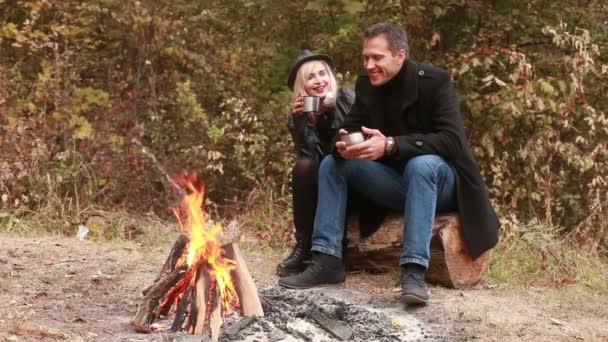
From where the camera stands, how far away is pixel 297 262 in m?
5.48

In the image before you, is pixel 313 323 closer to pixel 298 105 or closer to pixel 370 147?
pixel 370 147

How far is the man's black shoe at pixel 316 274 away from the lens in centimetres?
505

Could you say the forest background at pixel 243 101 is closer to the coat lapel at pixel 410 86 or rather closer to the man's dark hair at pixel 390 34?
the coat lapel at pixel 410 86

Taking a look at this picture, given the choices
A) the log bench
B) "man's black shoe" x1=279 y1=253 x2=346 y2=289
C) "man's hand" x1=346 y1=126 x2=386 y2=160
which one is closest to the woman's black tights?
the log bench

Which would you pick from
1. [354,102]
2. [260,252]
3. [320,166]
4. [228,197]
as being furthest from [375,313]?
[228,197]

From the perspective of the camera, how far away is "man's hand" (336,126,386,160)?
4.76 m

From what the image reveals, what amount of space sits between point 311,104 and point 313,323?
1489 mm

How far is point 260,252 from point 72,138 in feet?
8.82

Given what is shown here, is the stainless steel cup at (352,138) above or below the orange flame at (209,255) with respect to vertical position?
above

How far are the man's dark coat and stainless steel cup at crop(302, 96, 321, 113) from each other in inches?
11.4

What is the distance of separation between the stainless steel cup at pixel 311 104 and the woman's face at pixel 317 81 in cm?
30

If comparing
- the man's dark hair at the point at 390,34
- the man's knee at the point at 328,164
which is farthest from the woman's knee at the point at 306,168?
the man's dark hair at the point at 390,34

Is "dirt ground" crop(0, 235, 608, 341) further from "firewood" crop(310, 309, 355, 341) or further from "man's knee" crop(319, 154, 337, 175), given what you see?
"man's knee" crop(319, 154, 337, 175)

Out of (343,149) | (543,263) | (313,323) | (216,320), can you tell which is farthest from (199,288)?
(543,263)
